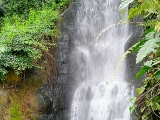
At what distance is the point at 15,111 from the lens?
239 inches

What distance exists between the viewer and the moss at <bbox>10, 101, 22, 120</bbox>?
602 cm

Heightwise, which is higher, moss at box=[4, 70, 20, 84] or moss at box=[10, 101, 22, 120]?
moss at box=[4, 70, 20, 84]

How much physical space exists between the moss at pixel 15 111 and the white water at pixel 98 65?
165 centimetres

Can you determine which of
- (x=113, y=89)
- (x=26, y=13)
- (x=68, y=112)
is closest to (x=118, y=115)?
(x=113, y=89)

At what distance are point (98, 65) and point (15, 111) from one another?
3208mm

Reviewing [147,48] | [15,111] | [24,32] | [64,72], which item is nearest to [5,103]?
[15,111]

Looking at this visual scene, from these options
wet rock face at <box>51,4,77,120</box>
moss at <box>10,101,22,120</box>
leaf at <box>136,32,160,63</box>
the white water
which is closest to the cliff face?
moss at <box>10,101,22,120</box>

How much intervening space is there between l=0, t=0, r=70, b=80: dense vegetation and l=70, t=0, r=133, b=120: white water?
108cm

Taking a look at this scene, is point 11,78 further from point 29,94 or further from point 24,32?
point 24,32

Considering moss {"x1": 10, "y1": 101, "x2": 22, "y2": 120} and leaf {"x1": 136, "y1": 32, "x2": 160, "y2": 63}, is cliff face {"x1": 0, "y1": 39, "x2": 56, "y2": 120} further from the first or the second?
leaf {"x1": 136, "y1": 32, "x2": 160, "y2": 63}

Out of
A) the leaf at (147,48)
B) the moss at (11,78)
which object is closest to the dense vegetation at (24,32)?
the moss at (11,78)

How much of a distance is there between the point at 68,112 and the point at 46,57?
69.8 inches

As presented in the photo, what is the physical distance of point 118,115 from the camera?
249 inches

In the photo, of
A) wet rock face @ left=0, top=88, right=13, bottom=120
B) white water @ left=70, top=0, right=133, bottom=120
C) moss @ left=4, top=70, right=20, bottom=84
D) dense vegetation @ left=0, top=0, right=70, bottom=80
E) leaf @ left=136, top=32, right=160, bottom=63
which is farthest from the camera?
white water @ left=70, top=0, right=133, bottom=120
